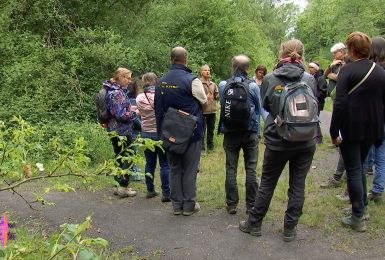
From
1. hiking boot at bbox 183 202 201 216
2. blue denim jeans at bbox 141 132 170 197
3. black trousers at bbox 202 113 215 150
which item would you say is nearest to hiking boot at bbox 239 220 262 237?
hiking boot at bbox 183 202 201 216

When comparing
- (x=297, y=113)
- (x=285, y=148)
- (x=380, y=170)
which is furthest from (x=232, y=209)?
(x=380, y=170)

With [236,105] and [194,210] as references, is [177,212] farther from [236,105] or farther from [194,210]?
[236,105]

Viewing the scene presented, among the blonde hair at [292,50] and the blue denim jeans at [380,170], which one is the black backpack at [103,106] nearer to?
the blonde hair at [292,50]

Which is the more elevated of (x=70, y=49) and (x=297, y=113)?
(x=70, y=49)

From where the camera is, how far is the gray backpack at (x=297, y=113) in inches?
162

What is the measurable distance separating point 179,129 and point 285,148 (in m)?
1.37

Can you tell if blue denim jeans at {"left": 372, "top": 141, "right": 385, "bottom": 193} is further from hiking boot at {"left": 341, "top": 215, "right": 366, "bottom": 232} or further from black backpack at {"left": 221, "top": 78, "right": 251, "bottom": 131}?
black backpack at {"left": 221, "top": 78, "right": 251, "bottom": 131}

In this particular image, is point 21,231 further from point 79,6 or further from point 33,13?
point 79,6

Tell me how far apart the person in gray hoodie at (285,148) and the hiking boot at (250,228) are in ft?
0.17

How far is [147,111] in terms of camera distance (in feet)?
19.8

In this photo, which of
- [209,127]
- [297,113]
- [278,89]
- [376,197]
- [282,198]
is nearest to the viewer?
[297,113]

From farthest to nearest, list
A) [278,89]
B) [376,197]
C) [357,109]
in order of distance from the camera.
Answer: [376,197], [357,109], [278,89]

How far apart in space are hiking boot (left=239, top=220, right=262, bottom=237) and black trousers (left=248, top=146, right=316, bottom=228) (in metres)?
0.15

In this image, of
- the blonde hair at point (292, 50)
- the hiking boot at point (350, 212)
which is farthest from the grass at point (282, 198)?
the blonde hair at point (292, 50)
